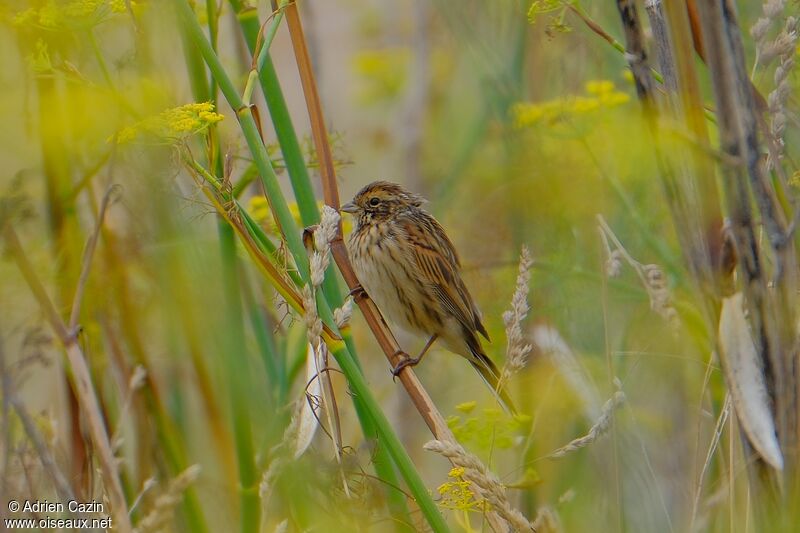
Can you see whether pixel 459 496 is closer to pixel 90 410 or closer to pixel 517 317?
pixel 517 317

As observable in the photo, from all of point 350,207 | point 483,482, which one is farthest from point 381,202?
point 483,482

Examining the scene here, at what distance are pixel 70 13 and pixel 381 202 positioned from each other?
1.78m

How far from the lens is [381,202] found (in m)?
3.49

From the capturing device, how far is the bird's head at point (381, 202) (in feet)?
11.3

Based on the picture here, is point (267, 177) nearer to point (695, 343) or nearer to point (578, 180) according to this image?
point (695, 343)

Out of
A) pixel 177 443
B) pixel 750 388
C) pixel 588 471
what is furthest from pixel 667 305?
pixel 177 443

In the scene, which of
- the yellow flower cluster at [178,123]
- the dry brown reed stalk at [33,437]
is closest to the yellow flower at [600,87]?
the yellow flower cluster at [178,123]

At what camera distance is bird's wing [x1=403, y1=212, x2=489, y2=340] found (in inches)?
136

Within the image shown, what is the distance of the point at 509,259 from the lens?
121 inches

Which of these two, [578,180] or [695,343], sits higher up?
[578,180]

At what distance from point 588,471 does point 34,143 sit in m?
1.57

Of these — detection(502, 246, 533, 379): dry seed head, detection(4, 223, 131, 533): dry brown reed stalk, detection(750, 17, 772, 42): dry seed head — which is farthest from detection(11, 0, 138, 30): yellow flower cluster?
detection(750, 17, 772, 42): dry seed head

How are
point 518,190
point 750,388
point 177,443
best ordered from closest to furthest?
point 750,388 → point 177,443 → point 518,190

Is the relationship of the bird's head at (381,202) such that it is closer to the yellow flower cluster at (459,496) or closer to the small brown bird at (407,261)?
the small brown bird at (407,261)
